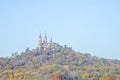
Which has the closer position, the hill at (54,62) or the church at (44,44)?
the hill at (54,62)

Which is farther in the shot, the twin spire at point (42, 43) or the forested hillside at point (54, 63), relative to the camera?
the twin spire at point (42, 43)

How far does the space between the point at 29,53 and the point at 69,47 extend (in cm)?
1417

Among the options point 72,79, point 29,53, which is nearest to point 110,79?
point 72,79

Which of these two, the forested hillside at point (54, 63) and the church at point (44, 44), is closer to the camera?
the forested hillside at point (54, 63)

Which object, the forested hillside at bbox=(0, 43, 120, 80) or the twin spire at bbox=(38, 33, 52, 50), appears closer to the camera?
the forested hillside at bbox=(0, 43, 120, 80)

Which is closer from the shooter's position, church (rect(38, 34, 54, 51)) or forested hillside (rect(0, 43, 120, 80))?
forested hillside (rect(0, 43, 120, 80))

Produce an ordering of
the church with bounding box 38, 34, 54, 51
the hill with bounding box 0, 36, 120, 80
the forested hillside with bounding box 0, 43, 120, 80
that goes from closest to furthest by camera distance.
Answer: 1. the forested hillside with bounding box 0, 43, 120, 80
2. the hill with bounding box 0, 36, 120, 80
3. the church with bounding box 38, 34, 54, 51

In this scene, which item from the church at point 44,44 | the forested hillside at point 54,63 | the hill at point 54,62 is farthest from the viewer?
the church at point 44,44

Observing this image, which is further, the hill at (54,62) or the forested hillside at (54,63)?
the hill at (54,62)

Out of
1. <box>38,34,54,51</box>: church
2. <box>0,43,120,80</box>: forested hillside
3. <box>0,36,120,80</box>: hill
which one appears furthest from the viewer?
<box>38,34,54,51</box>: church

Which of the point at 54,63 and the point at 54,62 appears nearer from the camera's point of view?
the point at 54,63

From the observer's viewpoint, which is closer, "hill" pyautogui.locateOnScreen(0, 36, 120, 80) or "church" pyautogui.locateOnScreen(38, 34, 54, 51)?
"hill" pyautogui.locateOnScreen(0, 36, 120, 80)

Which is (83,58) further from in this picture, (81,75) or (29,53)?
(81,75)

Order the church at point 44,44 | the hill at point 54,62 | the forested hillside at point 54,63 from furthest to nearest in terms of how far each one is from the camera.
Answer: the church at point 44,44
the hill at point 54,62
the forested hillside at point 54,63
